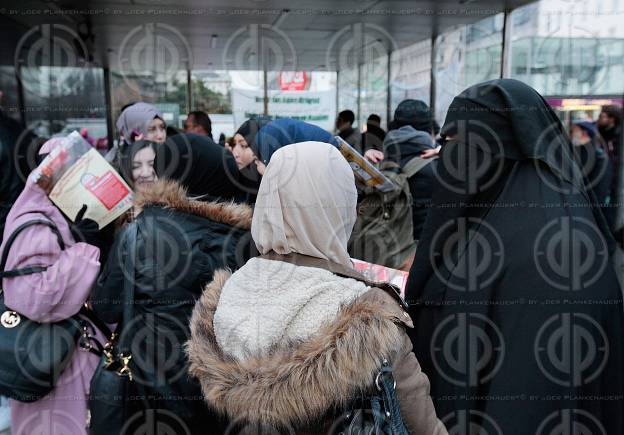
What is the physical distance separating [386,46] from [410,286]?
8.40 m

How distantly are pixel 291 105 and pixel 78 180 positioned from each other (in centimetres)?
585

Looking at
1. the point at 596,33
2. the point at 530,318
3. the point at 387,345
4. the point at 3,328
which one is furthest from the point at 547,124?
the point at 596,33

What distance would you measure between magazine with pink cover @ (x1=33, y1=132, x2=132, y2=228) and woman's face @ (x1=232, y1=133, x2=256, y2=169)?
102 centimetres

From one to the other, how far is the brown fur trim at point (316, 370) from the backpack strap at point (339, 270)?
3cm

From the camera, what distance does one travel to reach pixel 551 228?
4.33 ft

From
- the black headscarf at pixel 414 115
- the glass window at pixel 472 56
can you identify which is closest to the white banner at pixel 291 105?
the glass window at pixel 472 56

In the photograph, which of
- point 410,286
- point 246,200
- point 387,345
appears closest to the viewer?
point 387,345

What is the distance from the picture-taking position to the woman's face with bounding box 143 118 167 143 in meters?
3.91

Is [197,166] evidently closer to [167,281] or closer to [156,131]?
Answer: [167,281]

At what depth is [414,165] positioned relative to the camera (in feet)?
10.6

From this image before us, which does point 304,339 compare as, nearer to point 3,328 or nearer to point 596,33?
point 3,328

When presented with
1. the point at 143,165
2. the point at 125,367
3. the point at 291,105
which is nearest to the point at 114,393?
the point at 125,367

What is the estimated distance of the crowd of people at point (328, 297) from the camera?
1.11m

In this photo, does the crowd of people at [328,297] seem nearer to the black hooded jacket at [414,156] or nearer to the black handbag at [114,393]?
the black handbag at [114,393]
